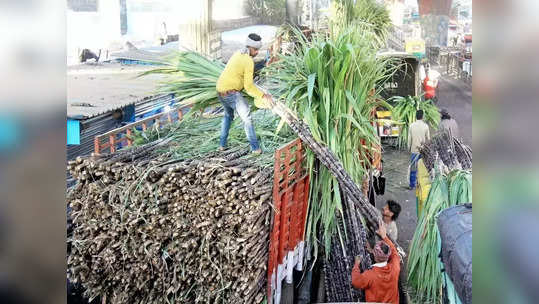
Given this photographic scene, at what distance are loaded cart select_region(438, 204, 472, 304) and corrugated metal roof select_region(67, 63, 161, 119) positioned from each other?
221 centimetres

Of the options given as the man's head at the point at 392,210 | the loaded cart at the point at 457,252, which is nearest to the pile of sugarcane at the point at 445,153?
the man's head at the point at 392,210

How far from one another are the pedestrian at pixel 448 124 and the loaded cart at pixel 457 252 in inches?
22.8

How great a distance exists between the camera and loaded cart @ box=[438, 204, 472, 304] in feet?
10.5

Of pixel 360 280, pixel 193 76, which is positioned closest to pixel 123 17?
pixel 193 76

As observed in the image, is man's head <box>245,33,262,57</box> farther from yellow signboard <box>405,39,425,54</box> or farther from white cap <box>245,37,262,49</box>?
yellow signboard <box>405,39,425,54</box>

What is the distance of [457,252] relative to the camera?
3.41 metres

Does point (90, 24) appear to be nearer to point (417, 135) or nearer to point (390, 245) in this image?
point (417, 135)
